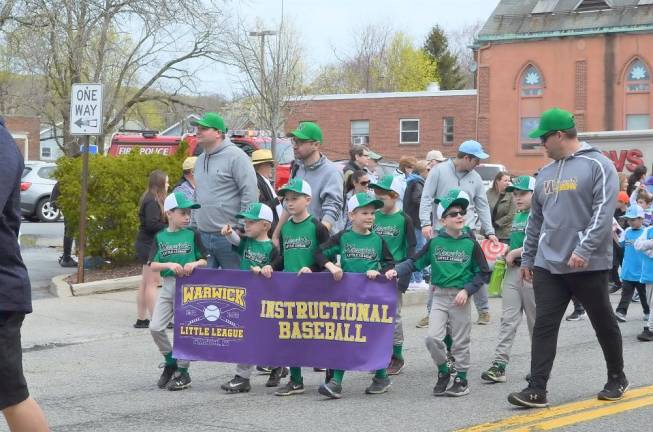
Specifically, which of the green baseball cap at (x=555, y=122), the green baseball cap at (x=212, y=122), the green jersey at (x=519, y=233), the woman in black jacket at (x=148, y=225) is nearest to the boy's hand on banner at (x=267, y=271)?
the green baseball cap at (x=212, y=122)

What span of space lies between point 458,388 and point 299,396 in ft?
3.84

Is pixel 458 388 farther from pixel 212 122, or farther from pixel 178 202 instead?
pixel 212 122

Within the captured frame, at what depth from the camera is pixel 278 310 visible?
8.04 metres

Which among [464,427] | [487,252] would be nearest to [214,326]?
[464,427]

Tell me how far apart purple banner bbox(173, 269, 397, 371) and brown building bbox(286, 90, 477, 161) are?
3702 centimetres

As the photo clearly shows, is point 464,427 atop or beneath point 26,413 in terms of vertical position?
beneath

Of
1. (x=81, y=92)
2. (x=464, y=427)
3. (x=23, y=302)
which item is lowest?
(x=464, y=427)

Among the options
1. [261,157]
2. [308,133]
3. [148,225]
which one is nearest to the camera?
[308,133]

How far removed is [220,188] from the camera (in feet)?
28.4

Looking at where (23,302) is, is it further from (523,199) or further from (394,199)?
(523,199)

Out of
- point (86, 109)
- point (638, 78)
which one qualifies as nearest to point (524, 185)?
point (86, 109)

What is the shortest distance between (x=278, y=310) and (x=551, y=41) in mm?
34811

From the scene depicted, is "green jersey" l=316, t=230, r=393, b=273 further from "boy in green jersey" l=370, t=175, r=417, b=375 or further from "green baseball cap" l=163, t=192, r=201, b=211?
"green baseball cap" l=163, t=192, r=201, b=211

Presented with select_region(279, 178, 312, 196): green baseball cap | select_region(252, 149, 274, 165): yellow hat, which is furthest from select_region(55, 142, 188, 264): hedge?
select_region(279, 178, 312, 196): green baseball cap
